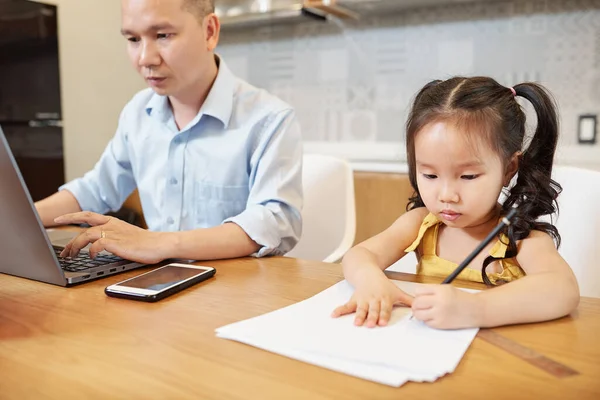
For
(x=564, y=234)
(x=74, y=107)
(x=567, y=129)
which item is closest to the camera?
(x=564, y=234)

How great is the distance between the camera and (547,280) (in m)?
0.69

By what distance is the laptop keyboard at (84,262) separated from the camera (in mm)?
892

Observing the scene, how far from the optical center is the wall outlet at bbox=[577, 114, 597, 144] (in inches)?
93.4

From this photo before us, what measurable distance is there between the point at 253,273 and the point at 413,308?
0.33 metres

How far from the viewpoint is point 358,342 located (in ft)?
1.87

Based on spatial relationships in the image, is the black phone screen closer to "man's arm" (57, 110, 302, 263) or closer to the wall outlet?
"man's arm" (57, 110, 302, 263)

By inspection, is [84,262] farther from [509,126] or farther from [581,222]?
[581,222]

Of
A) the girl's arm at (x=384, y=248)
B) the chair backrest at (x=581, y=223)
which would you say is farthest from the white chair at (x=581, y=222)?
the girl's arm at (x=384, y=248)

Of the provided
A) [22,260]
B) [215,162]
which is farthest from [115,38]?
[22,260]

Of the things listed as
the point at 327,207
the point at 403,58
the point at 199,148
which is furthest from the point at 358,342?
the point at 403,58

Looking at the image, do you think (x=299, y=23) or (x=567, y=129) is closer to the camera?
(x=567, y=129)

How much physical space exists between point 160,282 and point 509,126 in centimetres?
60

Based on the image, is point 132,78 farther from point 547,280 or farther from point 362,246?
point 547,280

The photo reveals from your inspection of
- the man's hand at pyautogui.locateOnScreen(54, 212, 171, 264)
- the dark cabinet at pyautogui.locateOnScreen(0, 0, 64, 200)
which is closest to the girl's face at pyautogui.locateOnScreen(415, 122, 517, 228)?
the man's hand at pyautogui.locateOnScreen(54, 212, 171, 264)
